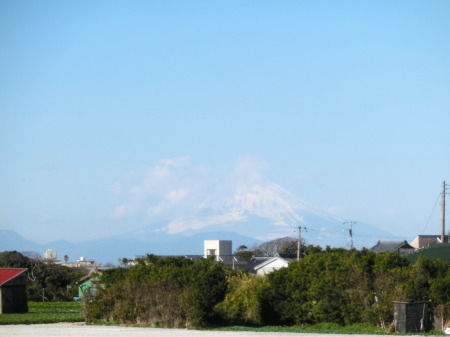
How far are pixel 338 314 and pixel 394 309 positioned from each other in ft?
10.0

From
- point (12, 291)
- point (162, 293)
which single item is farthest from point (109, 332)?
point (12, 291)

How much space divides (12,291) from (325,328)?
22148 mm

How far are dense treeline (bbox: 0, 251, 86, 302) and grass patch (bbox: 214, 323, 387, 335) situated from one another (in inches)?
1747

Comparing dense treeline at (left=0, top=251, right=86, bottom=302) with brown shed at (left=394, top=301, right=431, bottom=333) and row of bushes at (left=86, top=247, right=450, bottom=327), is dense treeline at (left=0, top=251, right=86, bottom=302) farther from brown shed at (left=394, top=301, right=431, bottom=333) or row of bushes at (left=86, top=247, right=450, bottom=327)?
brown shed at (left=394, top=301, right=431, bottom=333)

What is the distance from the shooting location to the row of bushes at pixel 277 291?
3219cm

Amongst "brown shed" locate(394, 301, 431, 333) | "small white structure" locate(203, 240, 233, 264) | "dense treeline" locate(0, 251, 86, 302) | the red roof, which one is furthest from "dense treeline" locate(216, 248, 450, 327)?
"small white structure" locate(203, 240, 233, 264)

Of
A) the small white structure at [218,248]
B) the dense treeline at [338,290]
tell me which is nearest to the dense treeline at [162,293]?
the dense treeline at [338,290]

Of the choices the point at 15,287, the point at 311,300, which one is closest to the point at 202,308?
the point at 311,300

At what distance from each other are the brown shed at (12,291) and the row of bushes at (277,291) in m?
11.1

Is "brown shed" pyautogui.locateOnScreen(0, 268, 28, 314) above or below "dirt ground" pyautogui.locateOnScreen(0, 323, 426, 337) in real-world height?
above

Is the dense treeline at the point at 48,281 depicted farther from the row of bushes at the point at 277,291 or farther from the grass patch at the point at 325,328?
the grass patch at the point at 325,328

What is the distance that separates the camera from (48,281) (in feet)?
266

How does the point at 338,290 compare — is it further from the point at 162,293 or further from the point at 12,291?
the point at 12,291

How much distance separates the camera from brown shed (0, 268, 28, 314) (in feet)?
154
